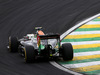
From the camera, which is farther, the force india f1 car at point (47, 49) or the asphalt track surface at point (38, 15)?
the asphalt track surface at point (38, 15)

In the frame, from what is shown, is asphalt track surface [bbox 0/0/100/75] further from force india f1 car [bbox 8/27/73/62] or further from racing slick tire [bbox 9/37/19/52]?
force india f1 car [bbox 8/27/73/62]

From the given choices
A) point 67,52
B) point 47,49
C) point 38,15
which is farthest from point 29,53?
point 38,15

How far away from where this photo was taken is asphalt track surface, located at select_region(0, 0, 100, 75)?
20312 millimetres

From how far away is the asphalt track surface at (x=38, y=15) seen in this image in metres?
20.3

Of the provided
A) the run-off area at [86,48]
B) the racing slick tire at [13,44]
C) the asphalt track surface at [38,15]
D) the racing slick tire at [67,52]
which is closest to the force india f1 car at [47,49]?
the racing slick tire at [67,52]

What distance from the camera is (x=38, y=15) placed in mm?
23547

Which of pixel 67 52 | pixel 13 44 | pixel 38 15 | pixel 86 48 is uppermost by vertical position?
pixel 38 15

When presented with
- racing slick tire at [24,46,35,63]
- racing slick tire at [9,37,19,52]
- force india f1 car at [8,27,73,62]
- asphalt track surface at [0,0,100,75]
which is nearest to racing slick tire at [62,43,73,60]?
force india f1 car at [8,27,73,62]

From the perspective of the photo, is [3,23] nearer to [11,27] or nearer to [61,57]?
[11,27]

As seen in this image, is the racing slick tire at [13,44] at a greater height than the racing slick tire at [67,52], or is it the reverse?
the racing slick tire at [13,44]

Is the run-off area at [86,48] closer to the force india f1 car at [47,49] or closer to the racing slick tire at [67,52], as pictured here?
the racing slick tire at [67,52]

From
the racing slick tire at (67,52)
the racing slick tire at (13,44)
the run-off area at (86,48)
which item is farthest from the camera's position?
the racing slick tire at (13,44)

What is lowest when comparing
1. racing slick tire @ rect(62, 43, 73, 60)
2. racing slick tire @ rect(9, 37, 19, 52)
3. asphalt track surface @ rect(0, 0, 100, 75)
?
Answer: racing slick tire @ rect(62, 43, 73, 60)

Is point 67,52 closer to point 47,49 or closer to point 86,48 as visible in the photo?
point 47,49
